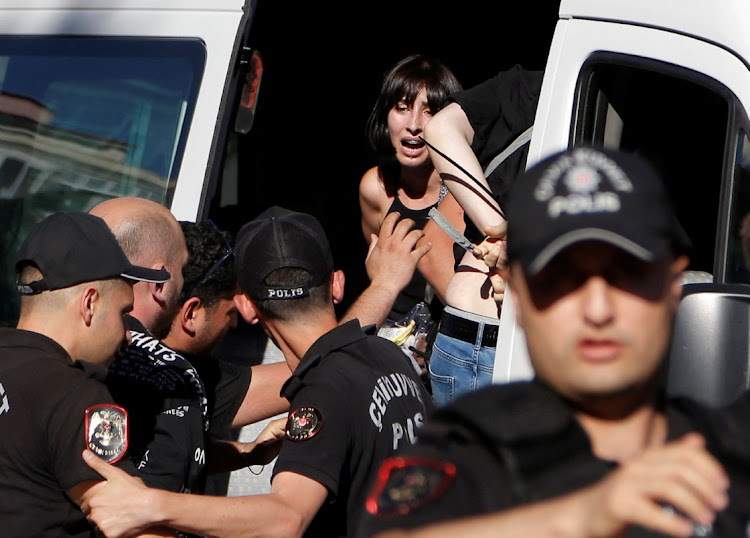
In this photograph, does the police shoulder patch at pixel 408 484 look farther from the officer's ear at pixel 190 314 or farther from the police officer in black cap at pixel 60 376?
the officer's ear at pixel 190 314

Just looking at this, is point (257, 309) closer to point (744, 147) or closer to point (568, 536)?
point (744, 147)

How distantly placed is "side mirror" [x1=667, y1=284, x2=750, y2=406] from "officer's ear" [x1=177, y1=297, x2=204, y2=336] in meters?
1.83

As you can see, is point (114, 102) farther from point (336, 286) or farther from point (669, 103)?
point (669, 103)

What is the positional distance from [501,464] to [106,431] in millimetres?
1363

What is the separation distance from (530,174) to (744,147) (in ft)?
4.63

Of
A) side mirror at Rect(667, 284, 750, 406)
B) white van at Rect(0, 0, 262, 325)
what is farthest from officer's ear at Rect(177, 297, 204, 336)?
side mirror at Rect(667, 284, 750, 406)

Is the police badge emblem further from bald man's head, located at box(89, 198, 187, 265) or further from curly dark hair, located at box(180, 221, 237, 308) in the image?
curly dark hair, located at box(180, 221, 237, 308)

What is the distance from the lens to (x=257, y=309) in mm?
2818

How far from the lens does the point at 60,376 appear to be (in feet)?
7.67

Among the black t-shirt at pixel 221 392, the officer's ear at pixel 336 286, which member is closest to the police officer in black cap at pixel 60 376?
the officer's ear at pixel 336 286

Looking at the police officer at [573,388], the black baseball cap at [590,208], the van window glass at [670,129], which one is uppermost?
the van window glass at [670,129]

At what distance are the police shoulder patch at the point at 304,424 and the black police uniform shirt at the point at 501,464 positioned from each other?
4.00 ft

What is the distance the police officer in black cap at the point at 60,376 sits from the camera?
2289mm

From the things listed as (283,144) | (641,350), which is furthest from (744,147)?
(283,144)
